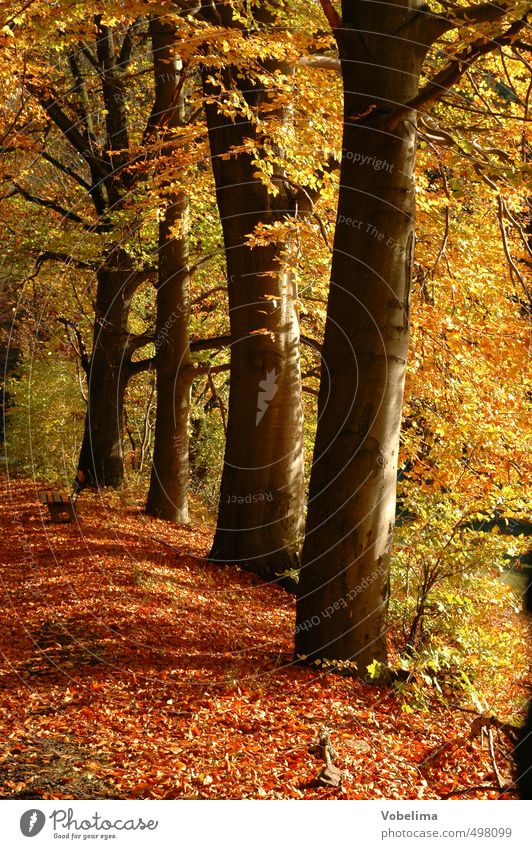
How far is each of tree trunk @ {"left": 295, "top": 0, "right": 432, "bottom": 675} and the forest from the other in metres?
0.02

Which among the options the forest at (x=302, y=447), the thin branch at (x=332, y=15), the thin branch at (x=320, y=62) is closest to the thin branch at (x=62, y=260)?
the forest at (x=302, y=447)

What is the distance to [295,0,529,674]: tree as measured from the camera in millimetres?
6934

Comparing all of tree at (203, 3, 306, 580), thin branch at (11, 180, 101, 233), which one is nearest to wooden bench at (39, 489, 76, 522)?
tree at (203, 3, 306, 580)

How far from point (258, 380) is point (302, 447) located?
3.85 feet

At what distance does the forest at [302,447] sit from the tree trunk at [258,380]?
0.03 meters

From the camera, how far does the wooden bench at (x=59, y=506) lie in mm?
13547

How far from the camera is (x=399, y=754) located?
601cm

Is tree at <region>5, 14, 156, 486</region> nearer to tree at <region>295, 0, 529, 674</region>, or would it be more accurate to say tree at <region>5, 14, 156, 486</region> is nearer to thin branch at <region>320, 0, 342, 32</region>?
thin branch at <region>320, 0, 342, 32</region>

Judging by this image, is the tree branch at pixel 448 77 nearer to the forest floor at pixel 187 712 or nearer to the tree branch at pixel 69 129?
the forest floor at pixel 187 712

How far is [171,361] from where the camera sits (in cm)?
1570

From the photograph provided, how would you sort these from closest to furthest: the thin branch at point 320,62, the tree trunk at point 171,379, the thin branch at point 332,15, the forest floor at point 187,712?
the forest floor at point 187,712
the thin branch at point 332,15
the thin branch at point 320,62
the tree trunk at point 171,379

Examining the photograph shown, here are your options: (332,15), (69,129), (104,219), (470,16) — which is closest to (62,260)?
(104,219)

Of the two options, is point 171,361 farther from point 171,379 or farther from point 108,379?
point 108,379

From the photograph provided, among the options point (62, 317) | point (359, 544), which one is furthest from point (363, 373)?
point (62, 317)
